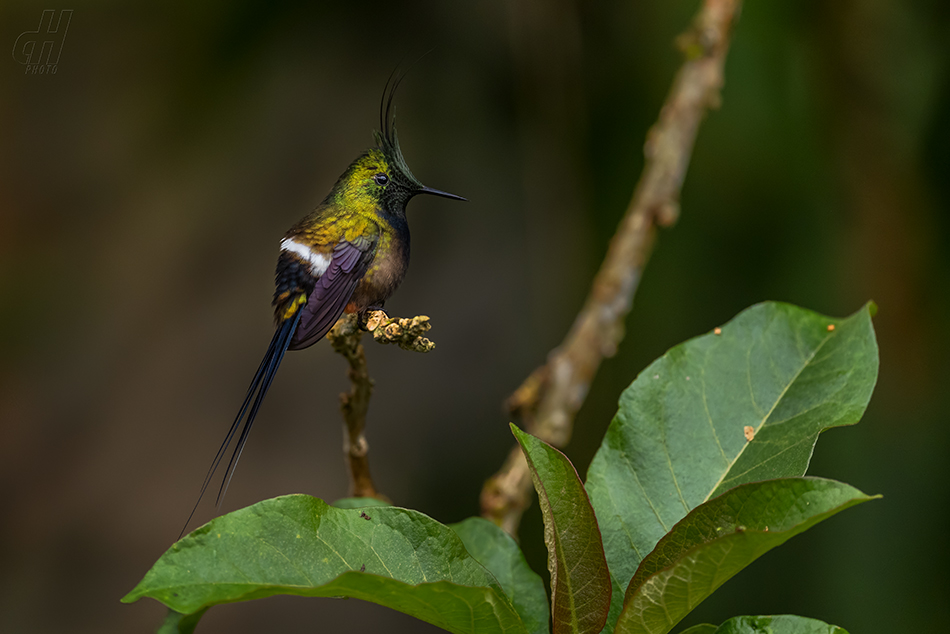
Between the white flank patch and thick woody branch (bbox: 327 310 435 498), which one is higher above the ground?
the white flank patch

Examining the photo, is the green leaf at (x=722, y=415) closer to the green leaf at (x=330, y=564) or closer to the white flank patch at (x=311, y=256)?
the green leaf at (x=330, y=564)

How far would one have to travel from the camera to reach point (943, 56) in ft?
4.83

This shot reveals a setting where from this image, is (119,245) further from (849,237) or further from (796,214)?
(849,237)

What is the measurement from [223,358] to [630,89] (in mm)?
1184

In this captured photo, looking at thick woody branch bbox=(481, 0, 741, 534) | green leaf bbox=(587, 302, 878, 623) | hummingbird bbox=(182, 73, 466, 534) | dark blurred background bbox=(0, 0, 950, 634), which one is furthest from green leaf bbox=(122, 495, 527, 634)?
dark blurred background bbox=(0, 0, 950, 634)

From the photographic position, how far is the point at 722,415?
64 cm

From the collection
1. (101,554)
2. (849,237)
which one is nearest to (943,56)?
(849,237)

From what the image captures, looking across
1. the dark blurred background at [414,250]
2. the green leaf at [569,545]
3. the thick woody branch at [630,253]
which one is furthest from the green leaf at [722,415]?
the dark blurred background at [414,250]

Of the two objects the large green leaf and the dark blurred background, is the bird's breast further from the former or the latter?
the dark blurred background

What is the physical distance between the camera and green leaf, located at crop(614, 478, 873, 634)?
423 mm

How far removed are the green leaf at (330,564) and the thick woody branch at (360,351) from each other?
0.28 feet

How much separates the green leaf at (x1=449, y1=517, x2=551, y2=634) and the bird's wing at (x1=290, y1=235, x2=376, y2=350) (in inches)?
9.5

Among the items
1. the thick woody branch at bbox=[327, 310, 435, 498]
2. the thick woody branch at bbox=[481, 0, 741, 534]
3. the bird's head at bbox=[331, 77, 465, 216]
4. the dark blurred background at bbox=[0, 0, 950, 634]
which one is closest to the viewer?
the thick woody branch at bbox=[327, 310, 435, 498]

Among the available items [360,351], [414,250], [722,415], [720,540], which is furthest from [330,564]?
[414,250]
